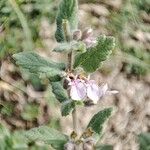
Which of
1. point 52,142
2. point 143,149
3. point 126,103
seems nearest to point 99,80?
point 126,103

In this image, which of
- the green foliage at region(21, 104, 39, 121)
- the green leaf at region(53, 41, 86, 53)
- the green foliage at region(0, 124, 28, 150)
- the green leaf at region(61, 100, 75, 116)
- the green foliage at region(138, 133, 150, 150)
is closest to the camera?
the green leaf at region(53, 41, 86, 53)

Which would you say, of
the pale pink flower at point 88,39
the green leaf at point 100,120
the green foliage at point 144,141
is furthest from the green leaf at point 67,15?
the green foliage at point 144,141

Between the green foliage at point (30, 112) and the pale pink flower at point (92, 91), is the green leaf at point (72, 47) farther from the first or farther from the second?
the green foliage at point (30, 112)

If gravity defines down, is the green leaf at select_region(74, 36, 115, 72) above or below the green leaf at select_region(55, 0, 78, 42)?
below

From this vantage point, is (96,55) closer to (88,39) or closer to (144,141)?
(88,39)

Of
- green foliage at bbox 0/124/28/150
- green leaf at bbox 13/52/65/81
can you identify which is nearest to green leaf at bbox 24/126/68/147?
green leaf at bbox 13/52/65/81

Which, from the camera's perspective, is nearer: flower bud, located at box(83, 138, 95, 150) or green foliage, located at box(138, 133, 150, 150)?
flower bud, located at box(83, 138, 95, 150)

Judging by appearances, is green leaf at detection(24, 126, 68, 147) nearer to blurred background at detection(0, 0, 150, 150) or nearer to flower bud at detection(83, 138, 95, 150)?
flower bud at detection(83, 138, 95, 150)
